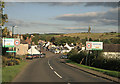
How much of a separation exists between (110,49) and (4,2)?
138 feet

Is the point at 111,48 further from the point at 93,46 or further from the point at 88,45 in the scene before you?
the point at 88,45

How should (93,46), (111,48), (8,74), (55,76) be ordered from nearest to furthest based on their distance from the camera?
(8,74) → (55,76) → (93,46) → (111,48)

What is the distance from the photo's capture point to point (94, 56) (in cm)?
3041

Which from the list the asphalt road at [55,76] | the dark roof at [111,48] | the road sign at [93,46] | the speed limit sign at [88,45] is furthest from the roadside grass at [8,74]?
the dark roof at [111,48]

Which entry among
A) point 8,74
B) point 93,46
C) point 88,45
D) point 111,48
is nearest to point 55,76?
point 8,74

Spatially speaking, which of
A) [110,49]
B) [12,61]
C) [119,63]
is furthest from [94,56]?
[110,49]

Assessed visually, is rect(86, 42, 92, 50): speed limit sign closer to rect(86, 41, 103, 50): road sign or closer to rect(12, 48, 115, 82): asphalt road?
rect(86, 41, 103, 50): road sign

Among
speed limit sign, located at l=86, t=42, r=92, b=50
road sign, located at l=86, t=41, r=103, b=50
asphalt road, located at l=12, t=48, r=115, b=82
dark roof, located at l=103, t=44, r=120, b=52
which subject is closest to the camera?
asphalt road, located at l=12, t=48, r=115, b=82

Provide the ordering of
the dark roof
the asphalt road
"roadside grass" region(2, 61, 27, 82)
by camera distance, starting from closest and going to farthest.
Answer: "roadside grass" region(2, 61, 27, 82), the asphalt road, the dark roof

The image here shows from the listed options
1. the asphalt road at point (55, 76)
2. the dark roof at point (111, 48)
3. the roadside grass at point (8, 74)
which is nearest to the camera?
the roadside grass at point (8, 74)

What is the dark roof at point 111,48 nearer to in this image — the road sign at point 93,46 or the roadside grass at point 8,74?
the road sign at point 93,46

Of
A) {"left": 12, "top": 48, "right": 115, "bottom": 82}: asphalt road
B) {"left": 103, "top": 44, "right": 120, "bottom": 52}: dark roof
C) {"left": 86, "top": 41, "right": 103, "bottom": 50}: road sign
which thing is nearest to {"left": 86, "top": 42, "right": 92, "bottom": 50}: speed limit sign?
{"left": 86, "top": 41, "right": 103, "bottom": 50}: road sign

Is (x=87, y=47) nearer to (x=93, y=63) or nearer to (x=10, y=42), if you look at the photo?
(x=93, y=63)

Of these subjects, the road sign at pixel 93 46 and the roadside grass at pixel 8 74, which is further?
the road sign at pixel 93 46
